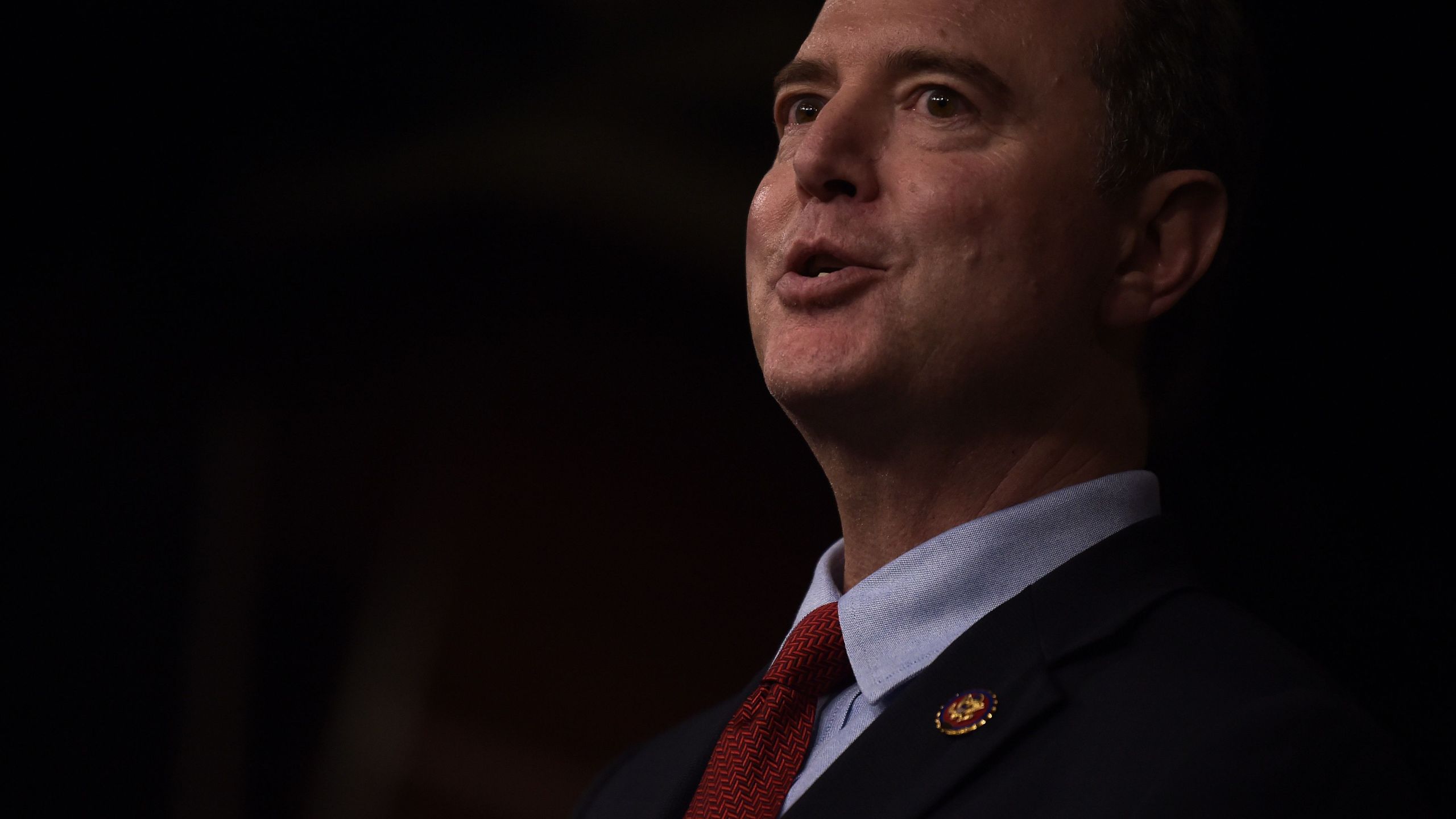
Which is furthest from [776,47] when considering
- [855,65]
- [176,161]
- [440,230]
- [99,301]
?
[99,301]

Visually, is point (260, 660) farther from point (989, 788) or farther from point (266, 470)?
point (989, 788)

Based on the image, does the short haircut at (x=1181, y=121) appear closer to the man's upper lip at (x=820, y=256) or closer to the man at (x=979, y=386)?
the man at (x=979, y=386)

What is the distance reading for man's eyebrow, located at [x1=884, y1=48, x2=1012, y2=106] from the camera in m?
1.35

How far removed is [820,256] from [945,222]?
0.13 metres

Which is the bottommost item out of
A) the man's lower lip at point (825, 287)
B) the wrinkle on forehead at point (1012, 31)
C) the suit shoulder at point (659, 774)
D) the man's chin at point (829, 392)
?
the suit shoulder at point (659, 774)

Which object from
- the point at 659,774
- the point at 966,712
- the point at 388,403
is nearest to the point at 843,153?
the point at 966,712

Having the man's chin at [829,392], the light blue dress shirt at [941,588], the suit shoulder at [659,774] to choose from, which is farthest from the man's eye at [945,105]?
the suit shoulder at [659,774]

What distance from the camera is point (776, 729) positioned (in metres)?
1.32

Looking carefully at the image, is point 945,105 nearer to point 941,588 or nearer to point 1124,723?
point 941,588

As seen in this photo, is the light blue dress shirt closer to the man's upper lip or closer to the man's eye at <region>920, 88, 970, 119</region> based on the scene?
the man's upper lip

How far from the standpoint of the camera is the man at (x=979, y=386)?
3.71ft

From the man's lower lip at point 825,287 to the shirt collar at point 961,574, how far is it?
0.26 meters

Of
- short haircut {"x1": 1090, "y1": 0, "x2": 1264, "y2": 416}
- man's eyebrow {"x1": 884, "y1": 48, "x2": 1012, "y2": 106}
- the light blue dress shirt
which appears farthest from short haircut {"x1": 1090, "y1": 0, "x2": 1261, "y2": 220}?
the light blue dress shirt

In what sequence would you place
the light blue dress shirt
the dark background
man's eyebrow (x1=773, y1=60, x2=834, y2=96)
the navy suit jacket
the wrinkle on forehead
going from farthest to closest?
the dark background → man's eyebrow (x1=773, y1=60, x2=834, y2=96) → the wrinkle on forehead → the light blue dress shirt → the navy suit jacket
